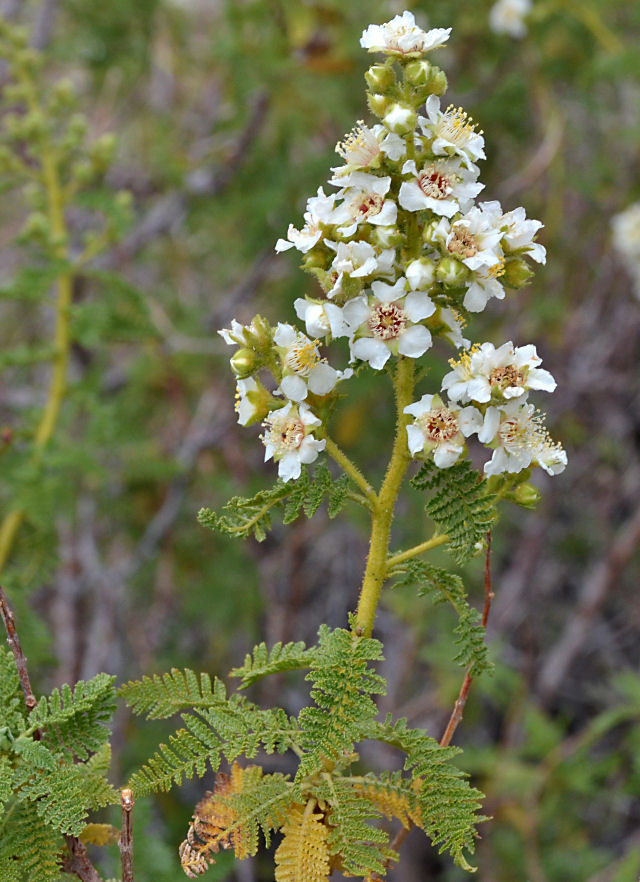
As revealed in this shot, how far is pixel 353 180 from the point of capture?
3.88 ft

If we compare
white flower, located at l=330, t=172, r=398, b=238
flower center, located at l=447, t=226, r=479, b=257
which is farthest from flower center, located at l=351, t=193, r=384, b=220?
flower center, located at l=447, t=226, r=479, b=257

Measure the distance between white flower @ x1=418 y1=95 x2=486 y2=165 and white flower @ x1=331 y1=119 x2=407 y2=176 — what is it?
46 millimetres

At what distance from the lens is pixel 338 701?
105 cm

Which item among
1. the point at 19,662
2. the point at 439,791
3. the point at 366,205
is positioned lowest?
the point at 439,791

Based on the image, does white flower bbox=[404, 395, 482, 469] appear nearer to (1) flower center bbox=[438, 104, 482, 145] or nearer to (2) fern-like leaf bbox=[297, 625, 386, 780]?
(2) fern-like leaf bbox=[297, 625, 386, 780]

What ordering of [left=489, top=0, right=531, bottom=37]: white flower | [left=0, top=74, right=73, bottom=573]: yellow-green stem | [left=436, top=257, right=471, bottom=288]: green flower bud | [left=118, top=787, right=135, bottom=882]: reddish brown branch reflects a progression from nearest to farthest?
[left=118, top=787, right=135, bottom=882]: reddish brown branch → [left=436, top=257, right=471, bottom=288]: green flower bud → [left=0, top=74, right=73, bottom=573]: yellow-green stem → [left=489, top=0, right=531, bottom=37]: white flower

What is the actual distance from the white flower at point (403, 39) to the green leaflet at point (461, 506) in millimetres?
597

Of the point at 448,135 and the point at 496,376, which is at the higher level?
the point at 448,135

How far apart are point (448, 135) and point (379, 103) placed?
108 millimetres

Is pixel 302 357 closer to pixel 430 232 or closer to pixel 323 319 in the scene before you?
pixel 323 319

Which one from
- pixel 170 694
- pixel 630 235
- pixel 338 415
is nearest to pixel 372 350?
pixel 170 694

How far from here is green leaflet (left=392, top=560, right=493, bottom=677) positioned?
1.16m

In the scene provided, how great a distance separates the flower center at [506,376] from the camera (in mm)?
1155

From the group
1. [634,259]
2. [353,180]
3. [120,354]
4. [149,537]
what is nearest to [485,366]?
[353,180]
